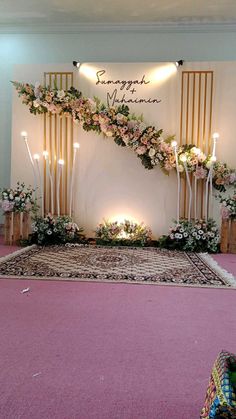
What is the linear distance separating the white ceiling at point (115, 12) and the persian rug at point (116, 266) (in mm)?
3529

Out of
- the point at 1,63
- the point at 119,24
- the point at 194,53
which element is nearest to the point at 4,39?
the point at 1,63

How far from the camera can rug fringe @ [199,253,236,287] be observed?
3572mm

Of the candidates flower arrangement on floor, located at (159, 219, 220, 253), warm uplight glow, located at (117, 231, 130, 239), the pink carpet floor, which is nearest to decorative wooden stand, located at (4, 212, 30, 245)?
warm uplight glow, located at (117, 231, 130, 239)

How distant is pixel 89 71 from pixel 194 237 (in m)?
2.95

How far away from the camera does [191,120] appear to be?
18.5ft

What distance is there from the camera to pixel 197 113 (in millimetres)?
5617

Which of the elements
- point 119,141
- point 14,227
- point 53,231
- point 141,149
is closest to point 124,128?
point 119,141

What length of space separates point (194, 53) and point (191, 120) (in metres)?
1.25

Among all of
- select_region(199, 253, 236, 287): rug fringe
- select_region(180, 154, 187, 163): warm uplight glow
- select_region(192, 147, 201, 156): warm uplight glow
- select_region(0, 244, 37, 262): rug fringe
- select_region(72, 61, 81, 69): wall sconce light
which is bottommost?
select_region(199, 253, 236, 287): rug fringe

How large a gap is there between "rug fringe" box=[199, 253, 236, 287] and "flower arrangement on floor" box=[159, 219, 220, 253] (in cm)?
23

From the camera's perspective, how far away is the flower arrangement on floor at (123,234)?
552 centimetres

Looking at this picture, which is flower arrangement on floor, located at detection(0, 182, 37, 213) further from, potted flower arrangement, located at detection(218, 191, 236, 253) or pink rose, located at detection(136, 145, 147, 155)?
potted flower arrangement, located at detection(218, 191, 236, 253)

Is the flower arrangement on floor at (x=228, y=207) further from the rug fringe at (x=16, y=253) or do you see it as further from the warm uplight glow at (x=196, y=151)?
the rug fringe at (x=16, y=253)

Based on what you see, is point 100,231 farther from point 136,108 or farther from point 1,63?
point 1,63
